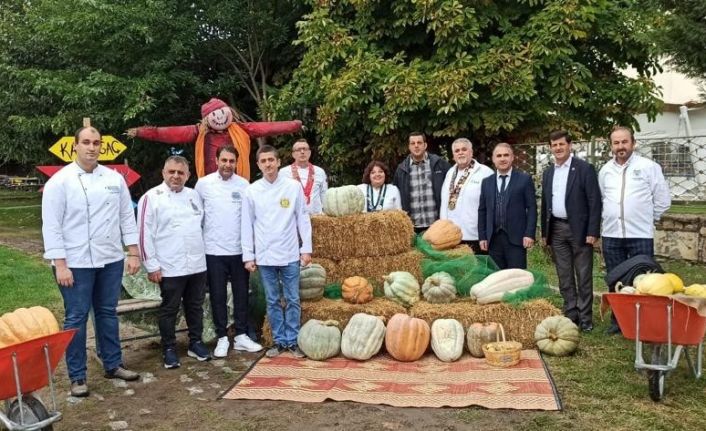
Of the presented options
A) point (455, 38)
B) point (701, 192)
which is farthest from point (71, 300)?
point (701, 192)

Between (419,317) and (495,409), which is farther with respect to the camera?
(419,317)

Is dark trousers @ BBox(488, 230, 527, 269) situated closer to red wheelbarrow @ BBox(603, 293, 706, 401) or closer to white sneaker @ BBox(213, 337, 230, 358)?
red wheelbarrow @ BBox(603, 293, 706, 401)

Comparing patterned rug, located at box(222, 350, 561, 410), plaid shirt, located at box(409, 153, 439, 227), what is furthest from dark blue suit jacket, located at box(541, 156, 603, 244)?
plaid shirt, located at box(409, 153, 439, 227)

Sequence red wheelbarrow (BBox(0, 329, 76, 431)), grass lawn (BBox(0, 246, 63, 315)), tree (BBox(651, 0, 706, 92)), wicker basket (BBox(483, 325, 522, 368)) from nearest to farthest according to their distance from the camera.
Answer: red wheelbarrow (BBox(0, 329, 76, 431)) < wicker basket (BBox(483, 325, 522, 368)) < tree (BBox(651, 0, 706, 92)) < grass lawn (BBox(0, 246, 63, 315))

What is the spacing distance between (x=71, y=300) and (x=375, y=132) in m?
5.87

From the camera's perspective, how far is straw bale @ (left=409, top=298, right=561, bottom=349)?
555cm

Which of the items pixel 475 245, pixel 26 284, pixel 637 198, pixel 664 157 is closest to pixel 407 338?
pixel 475 245

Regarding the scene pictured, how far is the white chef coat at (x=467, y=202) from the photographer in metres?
6.44

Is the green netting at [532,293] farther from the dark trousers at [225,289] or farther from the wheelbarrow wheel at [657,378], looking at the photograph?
the dark trousers at [225,289]

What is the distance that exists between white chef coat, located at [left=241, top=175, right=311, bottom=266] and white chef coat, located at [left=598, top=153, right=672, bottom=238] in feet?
9.35

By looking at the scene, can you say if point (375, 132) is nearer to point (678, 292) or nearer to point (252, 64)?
point (252, 64)

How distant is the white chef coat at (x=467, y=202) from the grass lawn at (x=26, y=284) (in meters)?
4.86

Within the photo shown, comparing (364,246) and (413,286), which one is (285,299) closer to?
(364,246)

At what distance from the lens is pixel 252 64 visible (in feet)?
42.6
